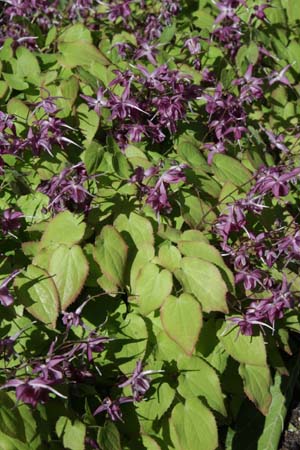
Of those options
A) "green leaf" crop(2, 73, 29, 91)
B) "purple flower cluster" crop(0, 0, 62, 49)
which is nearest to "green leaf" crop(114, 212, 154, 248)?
"green leaf" crop(2, 73, 29, 91)

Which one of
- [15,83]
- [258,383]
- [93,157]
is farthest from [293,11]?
[258,383]

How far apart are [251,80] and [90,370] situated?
125 cm

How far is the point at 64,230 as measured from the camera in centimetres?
196

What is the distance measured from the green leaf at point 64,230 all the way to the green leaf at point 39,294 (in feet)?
0.43

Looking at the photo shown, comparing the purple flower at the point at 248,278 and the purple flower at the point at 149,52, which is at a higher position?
the purple flower at the point at 149,52

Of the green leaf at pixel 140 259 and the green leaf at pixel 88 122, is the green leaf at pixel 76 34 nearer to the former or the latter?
the green leaf at pixel 88 122

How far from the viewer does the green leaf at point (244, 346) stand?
76.9 inches

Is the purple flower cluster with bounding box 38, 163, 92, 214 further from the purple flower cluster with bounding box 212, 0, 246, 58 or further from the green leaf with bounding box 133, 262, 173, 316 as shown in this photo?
the purple flower cluster with bounding box 212, 0, 246, 58

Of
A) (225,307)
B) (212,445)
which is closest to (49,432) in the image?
(212,445)

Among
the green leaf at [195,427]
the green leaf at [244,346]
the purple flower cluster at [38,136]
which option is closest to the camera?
the green leaf at [195,427]

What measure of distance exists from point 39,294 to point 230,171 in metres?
0.90

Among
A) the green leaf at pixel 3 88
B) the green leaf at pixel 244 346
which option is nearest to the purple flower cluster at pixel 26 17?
the green leaf at pixel 3 88

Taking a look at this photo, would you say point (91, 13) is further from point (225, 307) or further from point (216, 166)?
point (225, 307)

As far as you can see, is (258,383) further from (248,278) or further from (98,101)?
(98,101)
